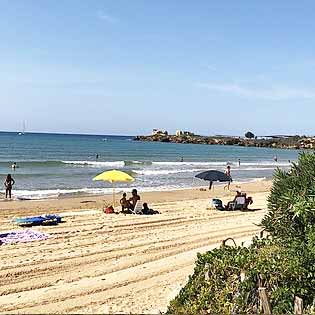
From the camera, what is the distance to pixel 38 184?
30.4m

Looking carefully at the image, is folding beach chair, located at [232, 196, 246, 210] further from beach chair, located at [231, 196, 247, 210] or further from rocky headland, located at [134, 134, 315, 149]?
rocky headland, located at [134, 134, 315, 149]

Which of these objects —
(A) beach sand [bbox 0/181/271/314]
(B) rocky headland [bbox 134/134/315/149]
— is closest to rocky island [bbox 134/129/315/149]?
(B) rocky headland [bbox 134/134/315/149]

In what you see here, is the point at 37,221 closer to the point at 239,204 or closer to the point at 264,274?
the point at 239,204

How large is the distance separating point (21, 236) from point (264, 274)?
8.49 metres

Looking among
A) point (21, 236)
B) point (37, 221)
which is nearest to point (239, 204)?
point (37, 221)

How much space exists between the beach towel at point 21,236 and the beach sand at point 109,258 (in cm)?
30

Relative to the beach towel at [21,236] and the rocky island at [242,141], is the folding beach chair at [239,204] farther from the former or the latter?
the rocky island at [242,141]

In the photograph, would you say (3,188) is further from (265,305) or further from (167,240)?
(265,305)

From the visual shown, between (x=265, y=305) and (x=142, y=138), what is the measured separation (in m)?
150

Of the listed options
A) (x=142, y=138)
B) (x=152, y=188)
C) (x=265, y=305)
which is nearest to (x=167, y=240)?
(x=265, y=305)

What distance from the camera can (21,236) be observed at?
12.6 metres

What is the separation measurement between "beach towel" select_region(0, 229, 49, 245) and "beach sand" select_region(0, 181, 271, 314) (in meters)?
0.30

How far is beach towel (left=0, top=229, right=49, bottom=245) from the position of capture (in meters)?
12.1

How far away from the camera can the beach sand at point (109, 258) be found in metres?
7.84
